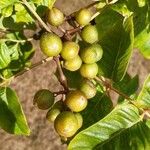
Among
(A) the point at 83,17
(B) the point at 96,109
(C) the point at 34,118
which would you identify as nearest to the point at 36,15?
(A) the point at 83,17

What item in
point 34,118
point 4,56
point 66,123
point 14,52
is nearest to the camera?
point 66,123

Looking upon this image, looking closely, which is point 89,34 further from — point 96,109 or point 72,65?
point 96,109

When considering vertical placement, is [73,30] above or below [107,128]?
above

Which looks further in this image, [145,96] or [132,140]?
[145,96]

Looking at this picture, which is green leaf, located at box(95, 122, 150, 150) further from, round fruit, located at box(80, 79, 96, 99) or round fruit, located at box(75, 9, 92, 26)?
round fruit, located at box(75, 9, 92, 26)

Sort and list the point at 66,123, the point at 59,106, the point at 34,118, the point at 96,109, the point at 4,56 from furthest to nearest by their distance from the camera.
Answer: the point at 34,118 → the point at 4,56 → the point at 96,109 → the point at 59,106 → the point at 66,123

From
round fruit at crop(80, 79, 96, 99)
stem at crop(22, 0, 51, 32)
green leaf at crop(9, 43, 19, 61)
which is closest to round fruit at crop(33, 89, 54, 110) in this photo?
round fruit at crop(80, 79, 96, 99)

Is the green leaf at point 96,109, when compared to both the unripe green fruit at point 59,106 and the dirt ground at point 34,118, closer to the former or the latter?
the unripe green fruit at point 59,106
